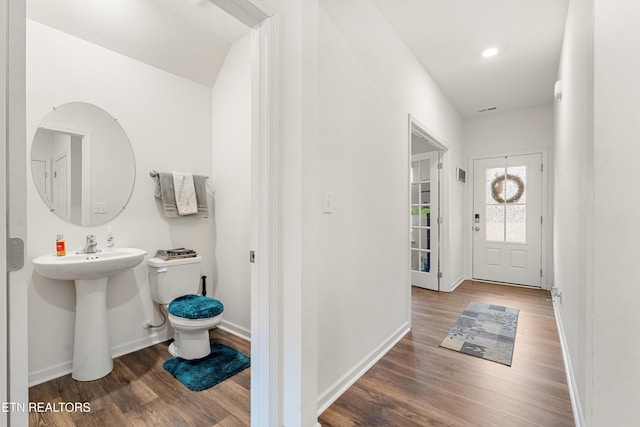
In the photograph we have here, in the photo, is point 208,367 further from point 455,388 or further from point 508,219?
point 508,219

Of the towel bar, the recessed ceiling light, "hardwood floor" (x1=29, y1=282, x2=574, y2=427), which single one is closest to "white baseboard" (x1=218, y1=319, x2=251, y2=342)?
"hardwood floor" (x1=29, y1=282, x2=574, y2=427)

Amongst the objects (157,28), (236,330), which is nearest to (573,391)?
(236,330)

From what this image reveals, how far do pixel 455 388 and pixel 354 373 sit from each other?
0.64 metres

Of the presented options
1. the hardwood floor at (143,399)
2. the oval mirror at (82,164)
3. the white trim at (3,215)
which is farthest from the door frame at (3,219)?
the oval mirror at (82,164)

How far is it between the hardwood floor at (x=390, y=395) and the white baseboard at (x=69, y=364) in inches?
1.9

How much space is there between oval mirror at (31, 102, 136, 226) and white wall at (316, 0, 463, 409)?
1.66 m

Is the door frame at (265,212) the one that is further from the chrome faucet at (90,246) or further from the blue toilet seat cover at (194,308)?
the chrome faucet at (90,246)

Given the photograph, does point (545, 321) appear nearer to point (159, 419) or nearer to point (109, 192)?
point (159, 419)

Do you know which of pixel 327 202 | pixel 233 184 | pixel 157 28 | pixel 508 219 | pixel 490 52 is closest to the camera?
pixel 327 202

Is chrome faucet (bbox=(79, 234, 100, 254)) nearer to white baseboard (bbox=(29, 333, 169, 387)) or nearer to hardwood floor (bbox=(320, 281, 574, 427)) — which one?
white baseboard (bbox=(29, 333, 169, 387))

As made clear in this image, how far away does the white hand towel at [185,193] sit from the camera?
2518 mm

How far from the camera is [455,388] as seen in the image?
6.10ft

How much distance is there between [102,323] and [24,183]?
165 centimetres

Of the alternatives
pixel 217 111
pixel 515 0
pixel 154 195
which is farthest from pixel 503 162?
pixel 154 195
